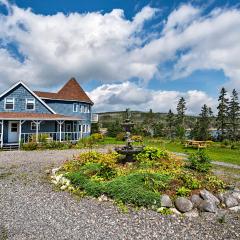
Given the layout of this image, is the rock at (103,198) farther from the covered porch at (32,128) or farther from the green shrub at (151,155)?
the covered porch at (32,128)

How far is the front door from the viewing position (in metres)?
26.6

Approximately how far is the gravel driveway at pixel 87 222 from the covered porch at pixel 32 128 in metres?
16.4

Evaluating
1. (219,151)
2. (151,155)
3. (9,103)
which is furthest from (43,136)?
(219,151)

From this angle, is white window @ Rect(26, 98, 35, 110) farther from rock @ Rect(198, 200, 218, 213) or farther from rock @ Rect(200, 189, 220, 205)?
rock @ Rect(198, 200, 218, 213)

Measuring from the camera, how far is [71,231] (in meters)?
6.14

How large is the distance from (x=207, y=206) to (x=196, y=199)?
45cm

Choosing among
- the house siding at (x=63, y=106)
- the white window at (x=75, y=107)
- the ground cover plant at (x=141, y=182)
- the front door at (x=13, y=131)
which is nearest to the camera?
the ground cover plant at (x=141, y=182)

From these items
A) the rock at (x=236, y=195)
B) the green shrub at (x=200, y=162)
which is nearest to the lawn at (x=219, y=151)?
the green shrub at (x=200, y=162)

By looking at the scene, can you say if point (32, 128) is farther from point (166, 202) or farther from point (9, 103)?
point (166, 202)

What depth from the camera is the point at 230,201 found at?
797 cm

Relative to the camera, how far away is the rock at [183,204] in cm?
751

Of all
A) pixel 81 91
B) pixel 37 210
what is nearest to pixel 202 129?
pixel 81 91

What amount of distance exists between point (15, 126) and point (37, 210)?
2139 centimetres

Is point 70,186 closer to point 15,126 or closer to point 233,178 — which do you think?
point 233,178
